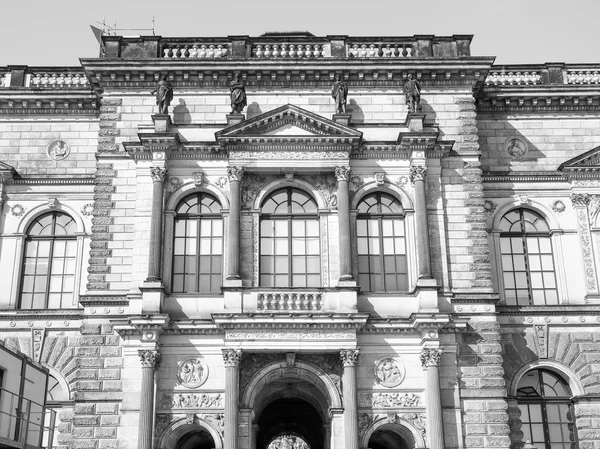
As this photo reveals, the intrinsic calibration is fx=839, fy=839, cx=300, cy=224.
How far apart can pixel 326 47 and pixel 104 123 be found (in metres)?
8.15

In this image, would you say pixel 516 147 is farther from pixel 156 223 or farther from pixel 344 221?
pixel 156 223

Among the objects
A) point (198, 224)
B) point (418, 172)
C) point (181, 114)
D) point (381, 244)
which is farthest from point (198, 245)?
point (418, 172)

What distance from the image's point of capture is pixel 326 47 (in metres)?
29.6

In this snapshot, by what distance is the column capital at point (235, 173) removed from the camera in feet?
89.1

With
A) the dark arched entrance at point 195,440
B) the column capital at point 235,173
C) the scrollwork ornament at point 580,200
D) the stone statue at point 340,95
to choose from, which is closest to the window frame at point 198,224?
the column capital at point 235,173

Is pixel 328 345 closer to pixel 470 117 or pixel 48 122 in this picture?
pixel 470 117

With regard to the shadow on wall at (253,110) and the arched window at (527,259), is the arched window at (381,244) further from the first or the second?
the shadow on wall at (253,110)

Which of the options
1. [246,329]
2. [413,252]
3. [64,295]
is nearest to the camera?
[246,329]

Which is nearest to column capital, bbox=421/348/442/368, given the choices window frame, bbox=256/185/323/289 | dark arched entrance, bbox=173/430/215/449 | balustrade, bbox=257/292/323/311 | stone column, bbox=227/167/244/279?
balustrade, bbox=257/292/323/311

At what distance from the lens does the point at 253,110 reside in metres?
28.6

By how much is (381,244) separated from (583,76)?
1083 centimetres

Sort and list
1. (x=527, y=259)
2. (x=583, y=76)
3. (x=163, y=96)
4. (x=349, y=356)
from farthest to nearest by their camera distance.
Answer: (x=583, y=76)
(x=527, y=259)
(x=163, y=96)
(x=349, y=356)

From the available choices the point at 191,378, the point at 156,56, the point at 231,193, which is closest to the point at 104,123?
the point at 156,56

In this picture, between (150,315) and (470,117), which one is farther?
(470,117)
